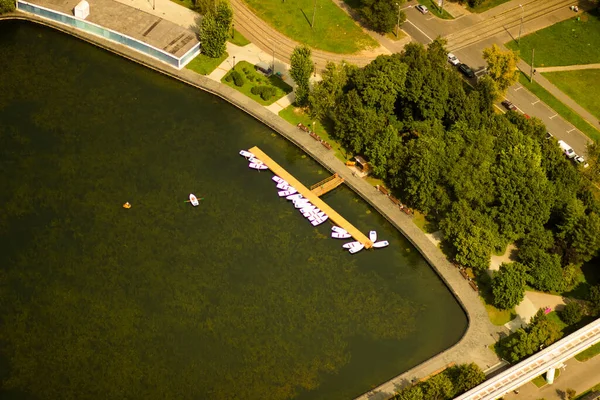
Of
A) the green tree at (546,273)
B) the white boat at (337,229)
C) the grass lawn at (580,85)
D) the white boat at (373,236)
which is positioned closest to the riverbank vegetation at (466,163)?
the green tree at (546,273)

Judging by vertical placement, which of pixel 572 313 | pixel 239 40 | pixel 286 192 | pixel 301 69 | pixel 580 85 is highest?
pixel 580 85

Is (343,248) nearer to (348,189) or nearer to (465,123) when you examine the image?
(348,189)

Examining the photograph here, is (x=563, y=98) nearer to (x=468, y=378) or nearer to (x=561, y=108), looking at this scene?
(x=561, y=108)

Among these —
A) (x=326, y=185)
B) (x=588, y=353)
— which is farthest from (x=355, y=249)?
(x=588, y=353)

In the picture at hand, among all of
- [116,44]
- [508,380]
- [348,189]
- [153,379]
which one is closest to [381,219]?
[348,189]

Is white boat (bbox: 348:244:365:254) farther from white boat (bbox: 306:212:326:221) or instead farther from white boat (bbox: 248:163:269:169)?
white boat (bbox: 248:163:269:169)
